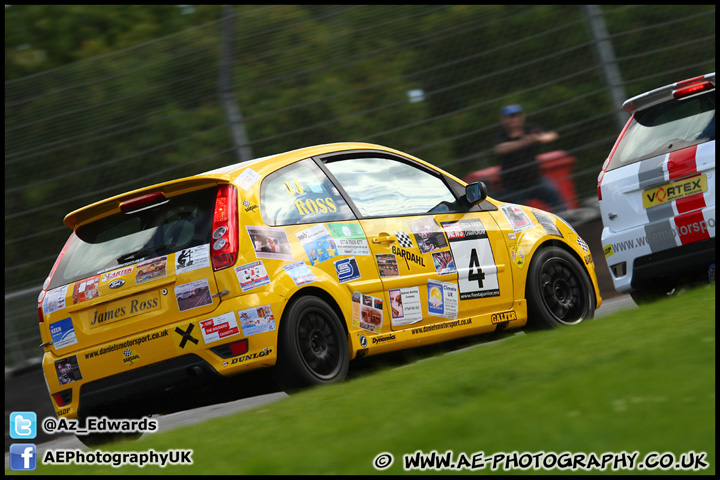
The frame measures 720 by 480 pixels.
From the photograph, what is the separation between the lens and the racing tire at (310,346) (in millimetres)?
6016

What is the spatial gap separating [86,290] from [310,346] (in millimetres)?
1372

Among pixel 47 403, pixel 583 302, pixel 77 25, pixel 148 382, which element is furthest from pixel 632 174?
pixel 77 25

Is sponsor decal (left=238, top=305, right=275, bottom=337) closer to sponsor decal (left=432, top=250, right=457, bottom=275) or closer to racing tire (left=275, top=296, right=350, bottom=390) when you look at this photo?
racing tire (left=275, top=296, right=350, bottom=390)

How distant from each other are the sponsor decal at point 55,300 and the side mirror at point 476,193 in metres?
2.90

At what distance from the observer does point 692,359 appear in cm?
465

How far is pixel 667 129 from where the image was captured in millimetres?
7863

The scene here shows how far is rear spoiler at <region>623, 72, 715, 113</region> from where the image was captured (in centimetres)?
777

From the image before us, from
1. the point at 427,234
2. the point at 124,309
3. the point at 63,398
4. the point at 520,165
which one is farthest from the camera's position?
the point at 520,165

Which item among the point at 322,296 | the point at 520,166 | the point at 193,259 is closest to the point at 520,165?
the point at 520,166

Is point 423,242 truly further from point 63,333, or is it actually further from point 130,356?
point 63,333

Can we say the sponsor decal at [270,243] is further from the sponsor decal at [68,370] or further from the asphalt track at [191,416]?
the asphalt track at [191,416]

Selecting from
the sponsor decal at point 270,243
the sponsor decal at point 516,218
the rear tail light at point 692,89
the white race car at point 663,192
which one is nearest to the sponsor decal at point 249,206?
the sponsor decal at point 270,243

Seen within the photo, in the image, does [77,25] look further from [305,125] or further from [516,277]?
[516,277]

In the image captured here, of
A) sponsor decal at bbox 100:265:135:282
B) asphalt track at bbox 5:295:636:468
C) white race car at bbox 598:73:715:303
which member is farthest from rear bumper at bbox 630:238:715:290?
sponsor decal at bbox 100:265:135:282
